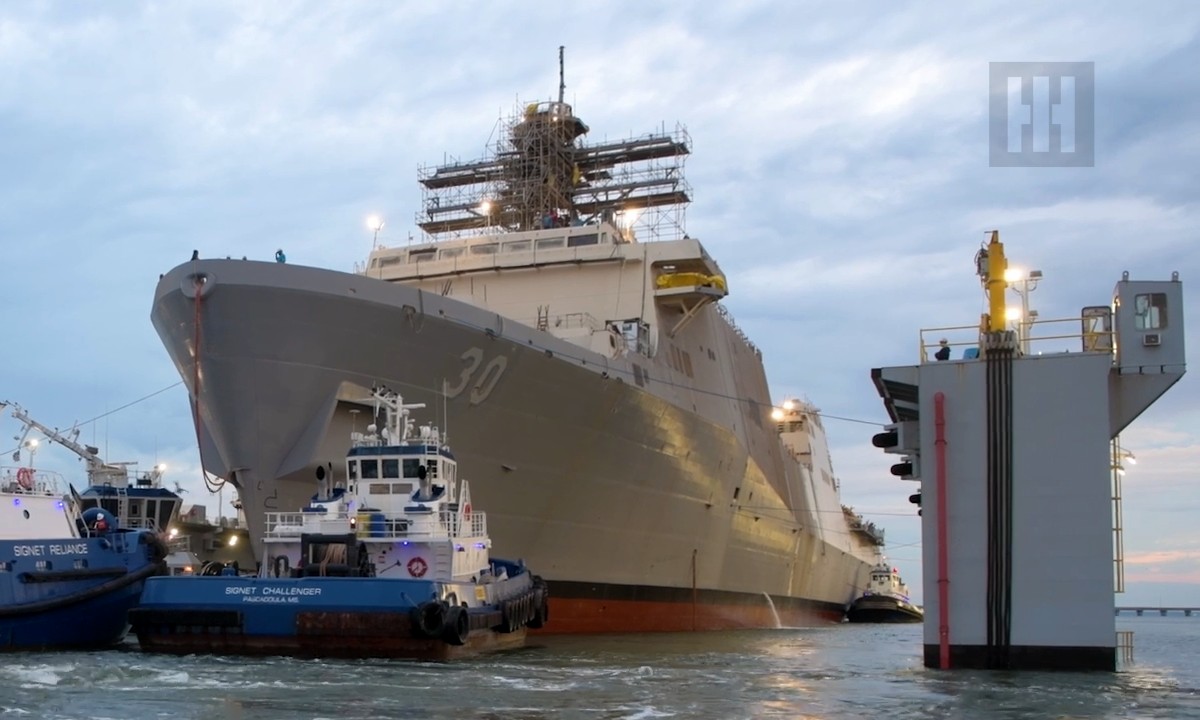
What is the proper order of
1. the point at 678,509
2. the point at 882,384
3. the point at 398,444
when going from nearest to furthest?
the point at 882,384
the point at 398,444
the point at 678,509

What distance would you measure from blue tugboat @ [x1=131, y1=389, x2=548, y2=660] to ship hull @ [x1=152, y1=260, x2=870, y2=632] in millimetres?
706

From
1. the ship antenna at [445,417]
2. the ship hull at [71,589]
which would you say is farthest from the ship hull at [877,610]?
the ship hull at [71,589]

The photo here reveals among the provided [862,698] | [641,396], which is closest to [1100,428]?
[862,698]

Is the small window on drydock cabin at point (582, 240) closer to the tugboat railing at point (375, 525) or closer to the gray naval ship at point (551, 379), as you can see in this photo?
the gray naval ship at point (551, 379)

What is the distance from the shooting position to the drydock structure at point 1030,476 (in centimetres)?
1482

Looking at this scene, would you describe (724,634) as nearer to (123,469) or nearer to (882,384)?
(882,384)

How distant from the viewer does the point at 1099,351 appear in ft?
50.5

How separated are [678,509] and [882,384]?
9.31 metres

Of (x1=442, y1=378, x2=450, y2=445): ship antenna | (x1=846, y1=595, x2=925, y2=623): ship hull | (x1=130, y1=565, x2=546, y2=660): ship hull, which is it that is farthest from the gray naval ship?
(x1=846, y1=595, x2=925, y2=623): ship hull

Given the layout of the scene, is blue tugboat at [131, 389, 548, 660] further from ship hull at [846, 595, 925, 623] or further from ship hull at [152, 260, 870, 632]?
ship hull at [846, 595, 925, 623]

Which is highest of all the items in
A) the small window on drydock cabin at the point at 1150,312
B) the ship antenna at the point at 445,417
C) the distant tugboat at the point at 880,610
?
the small window on drydock cabin at the point at 1150,312

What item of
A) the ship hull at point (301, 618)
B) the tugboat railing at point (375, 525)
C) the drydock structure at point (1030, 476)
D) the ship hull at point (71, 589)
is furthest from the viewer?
the tugboat railing at point (375, 525)

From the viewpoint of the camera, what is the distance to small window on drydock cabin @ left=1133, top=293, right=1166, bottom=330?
51.1 feet

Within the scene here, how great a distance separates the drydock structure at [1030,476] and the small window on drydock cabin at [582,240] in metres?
11.9
